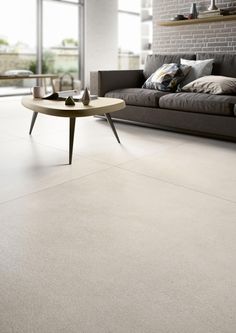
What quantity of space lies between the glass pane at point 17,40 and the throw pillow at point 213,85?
419 cm

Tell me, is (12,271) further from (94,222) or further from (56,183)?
(56,183)

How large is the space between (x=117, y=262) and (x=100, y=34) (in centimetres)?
754

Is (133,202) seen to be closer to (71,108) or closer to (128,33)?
(71,108)

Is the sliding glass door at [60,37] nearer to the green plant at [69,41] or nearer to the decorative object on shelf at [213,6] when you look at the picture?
the green plant at [69,41]

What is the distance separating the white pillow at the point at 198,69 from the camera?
422 centimetres

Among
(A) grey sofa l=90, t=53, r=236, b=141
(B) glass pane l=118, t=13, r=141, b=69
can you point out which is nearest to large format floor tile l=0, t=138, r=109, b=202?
(A) grey sofa l=90, t=53, r=236, b=141

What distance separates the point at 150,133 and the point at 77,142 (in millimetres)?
810

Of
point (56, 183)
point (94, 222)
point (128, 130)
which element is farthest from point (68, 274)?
point (128, 130)

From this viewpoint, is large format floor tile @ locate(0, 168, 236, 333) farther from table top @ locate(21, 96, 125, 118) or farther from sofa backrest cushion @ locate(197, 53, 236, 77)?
sofa backrest cushion @ locate(197, 53, 236, 77)

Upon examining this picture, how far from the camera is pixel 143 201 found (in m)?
2.13

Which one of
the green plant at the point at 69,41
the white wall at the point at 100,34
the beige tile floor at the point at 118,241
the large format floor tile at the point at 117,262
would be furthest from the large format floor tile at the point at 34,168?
the white wall at the point at 100,34

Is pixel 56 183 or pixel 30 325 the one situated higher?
pixel 56 183

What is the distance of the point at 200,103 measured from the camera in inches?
138

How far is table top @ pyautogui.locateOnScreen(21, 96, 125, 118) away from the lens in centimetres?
284
